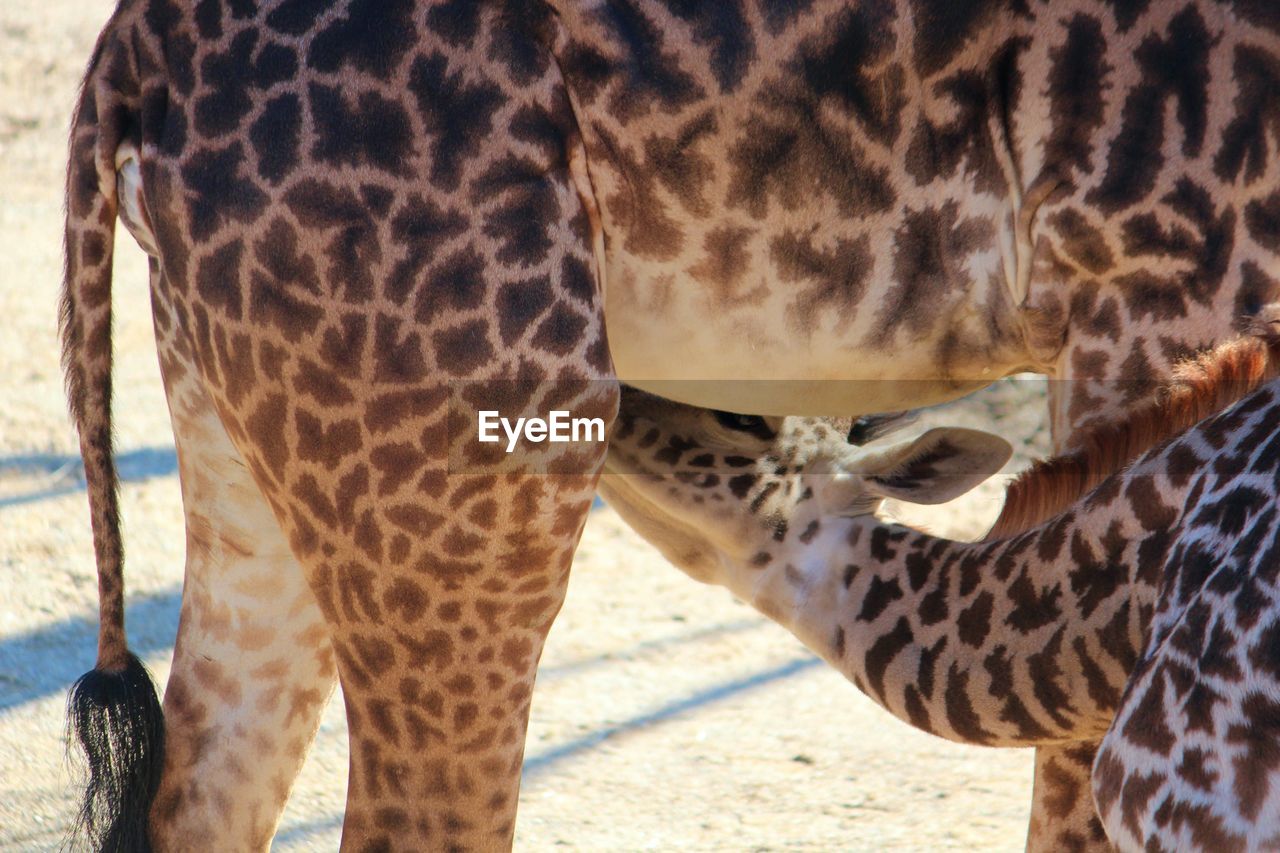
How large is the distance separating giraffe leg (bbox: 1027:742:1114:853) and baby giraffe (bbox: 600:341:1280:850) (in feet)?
0.48

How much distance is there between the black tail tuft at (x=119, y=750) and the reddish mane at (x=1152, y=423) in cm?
161

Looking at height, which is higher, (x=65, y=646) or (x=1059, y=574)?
(x=1059, y=574)

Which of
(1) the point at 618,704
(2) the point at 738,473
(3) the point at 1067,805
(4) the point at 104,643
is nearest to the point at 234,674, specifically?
(4) the point at 104,643

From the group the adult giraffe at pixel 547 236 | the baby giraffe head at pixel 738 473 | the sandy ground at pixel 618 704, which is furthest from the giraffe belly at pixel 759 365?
the sandy ground at pixel 618 704

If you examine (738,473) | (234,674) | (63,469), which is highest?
(738,473)

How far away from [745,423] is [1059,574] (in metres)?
0.86

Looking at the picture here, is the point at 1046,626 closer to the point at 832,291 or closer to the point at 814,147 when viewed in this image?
the point at 832,291

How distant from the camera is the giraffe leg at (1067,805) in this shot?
8.98 ft

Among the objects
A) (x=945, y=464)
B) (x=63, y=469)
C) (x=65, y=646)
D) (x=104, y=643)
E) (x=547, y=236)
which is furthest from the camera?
(x=63, y=469)

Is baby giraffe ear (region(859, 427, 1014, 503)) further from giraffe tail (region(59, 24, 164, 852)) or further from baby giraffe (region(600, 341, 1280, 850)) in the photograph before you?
giraffe tail (region(59, 24, 164, 852))

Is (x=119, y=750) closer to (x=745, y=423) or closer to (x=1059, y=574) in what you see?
(x=745, y=423)

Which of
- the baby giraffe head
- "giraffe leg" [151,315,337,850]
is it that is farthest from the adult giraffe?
the baby giraffe head

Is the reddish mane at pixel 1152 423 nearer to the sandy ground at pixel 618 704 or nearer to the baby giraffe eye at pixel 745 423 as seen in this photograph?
the baby giraffe eye at pixel 745 423

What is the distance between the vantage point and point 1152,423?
2.52 m
